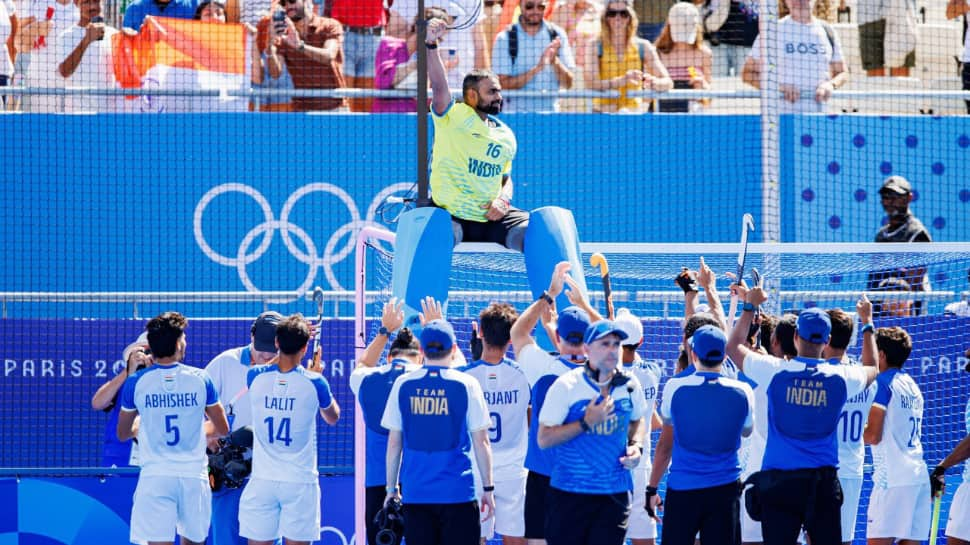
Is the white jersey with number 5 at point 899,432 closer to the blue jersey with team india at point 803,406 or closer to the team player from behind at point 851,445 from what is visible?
the team player from behind at point 851,445

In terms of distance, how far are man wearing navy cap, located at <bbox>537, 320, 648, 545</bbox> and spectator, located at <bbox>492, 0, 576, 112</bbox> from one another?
5613 mm

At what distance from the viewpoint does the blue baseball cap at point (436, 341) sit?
23.3ft

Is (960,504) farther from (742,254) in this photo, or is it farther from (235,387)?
(235,387)

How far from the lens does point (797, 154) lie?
11719 millimetres

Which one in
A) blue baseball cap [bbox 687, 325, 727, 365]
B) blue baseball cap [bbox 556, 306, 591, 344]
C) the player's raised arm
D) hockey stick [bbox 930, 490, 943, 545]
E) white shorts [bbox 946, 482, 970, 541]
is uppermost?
the player's raised arm

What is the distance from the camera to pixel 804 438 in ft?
25.2

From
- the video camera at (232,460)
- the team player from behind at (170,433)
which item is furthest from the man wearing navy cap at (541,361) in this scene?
the team player from behind at (170,433)

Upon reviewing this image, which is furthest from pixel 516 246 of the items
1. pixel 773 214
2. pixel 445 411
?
pixel 773 214

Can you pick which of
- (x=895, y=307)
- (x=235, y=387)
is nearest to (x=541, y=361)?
(x=235, y=387)

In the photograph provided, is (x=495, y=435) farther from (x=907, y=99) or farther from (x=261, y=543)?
(x=907, y=99)

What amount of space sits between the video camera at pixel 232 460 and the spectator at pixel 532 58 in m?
4.54

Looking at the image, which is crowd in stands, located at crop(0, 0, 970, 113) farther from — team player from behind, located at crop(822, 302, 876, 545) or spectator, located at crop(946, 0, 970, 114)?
team player from behind, located at crop(822, 302, 876, 545)

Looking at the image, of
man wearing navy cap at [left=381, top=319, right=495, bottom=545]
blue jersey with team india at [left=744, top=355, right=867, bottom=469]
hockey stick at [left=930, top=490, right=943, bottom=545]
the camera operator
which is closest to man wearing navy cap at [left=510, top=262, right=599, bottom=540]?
man wearing navy cap at [left=381, top=319, right=495, bottom=545]

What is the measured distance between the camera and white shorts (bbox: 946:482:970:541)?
8625 millimetres
